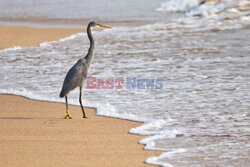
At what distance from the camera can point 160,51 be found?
1188 centimetres

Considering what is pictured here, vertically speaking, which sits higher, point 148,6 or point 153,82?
point 148,6

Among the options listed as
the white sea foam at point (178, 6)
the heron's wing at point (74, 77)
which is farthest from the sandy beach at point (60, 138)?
the white sea foam at point (178, 6)

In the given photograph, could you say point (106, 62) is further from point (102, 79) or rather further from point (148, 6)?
point (148, 6)

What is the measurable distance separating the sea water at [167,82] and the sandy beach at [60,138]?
24 centimetres

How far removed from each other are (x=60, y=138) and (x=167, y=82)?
3598mm

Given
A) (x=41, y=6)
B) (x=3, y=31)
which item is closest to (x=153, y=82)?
(x=3, y=31)

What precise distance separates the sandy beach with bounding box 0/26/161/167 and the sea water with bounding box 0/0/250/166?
24cm

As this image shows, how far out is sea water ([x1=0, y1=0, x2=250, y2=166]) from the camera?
17.3 ft

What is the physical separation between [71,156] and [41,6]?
25396mm

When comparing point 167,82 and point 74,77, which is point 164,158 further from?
point 167,82

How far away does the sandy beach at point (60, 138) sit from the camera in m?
4.57

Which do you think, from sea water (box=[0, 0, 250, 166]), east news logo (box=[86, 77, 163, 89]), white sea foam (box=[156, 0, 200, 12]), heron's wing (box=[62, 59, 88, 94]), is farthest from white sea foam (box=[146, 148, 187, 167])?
white sea foam (box=[156, 0, 200, 12])

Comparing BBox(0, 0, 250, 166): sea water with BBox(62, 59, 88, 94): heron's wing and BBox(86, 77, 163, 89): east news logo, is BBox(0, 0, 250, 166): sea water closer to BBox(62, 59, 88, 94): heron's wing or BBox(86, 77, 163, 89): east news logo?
BBox(86, 77, 163, 89): east news logo

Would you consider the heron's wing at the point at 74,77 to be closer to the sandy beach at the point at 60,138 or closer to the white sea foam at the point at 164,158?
the sandy beach at the point at 60,138
